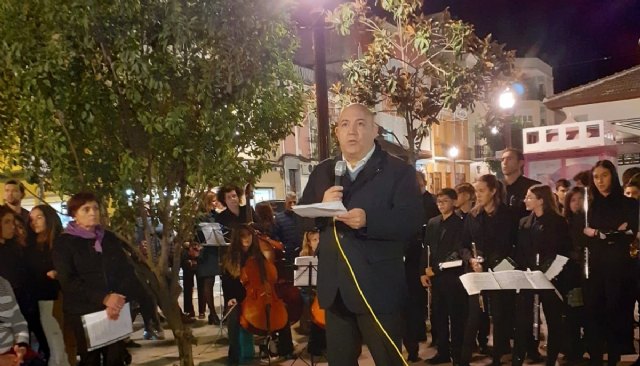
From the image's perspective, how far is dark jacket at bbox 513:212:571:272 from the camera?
6152 mm

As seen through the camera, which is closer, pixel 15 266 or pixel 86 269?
pixel 86 269

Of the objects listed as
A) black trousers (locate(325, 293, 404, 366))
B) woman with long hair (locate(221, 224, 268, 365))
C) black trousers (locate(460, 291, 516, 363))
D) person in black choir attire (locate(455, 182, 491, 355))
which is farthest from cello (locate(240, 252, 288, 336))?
black trousers (locate(325, 293, 404, 366))

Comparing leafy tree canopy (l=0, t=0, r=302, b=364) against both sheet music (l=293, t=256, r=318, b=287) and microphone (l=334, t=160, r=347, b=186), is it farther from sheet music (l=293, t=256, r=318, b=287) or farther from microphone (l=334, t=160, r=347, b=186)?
sheet music (l=293, t=256, r=318, b=287)

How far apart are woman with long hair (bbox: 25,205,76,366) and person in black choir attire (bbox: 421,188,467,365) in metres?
3.82

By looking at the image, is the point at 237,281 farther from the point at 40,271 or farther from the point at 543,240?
the point at 543,240

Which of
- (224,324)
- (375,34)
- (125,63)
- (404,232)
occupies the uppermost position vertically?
(375,34)

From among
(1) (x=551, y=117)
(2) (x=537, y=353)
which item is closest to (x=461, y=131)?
(1) (x=551, y=117)

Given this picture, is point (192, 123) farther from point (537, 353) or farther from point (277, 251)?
point (537, 353)

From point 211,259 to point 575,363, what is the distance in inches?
203

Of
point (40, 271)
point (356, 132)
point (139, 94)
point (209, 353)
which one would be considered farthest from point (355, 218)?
point (209, 353)

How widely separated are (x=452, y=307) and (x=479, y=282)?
103 cm

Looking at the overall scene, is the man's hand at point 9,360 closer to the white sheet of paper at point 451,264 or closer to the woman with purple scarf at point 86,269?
the woman with purple scarf at point 86,269

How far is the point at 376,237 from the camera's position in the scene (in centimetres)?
352

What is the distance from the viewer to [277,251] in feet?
23.4
